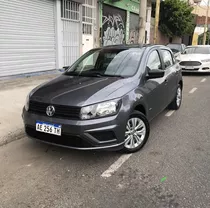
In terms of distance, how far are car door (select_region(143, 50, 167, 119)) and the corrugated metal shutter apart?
6089 millimetres

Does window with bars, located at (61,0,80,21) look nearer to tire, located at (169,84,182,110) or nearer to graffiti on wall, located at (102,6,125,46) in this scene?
graffiti on wall, located at (102,6,125,46)

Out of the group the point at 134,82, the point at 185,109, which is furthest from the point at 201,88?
the point at 134,82

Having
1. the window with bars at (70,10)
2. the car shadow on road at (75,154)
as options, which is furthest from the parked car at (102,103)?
the window with bars at (70,10)

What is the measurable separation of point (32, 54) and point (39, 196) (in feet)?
27.4

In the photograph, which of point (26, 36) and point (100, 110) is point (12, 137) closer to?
point (100, 110)

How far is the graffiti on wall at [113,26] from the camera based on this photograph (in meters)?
15.3

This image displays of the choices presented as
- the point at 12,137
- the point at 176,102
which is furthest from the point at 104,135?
the point at 176,102

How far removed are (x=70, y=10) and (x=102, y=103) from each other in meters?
9.72

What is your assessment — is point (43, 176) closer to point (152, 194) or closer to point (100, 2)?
point (152, 194)

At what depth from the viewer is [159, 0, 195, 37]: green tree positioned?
23547 millimetres

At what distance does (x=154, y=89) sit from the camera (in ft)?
15.1

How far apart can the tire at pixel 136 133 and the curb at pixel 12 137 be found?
204 centimetres

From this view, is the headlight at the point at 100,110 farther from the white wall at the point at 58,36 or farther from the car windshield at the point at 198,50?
the car windshield at the point at 198,50

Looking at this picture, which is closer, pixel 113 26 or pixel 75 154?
pixel 75 154
